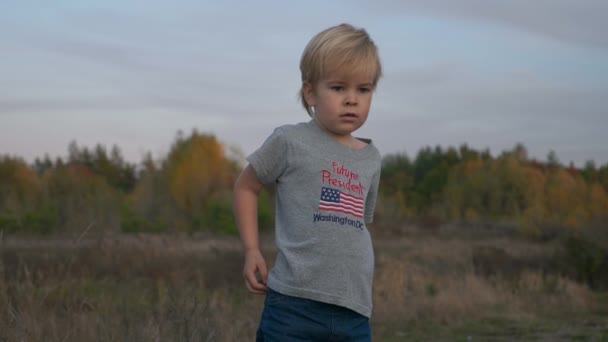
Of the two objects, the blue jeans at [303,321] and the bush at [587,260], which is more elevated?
the blue jeans at [303,321]

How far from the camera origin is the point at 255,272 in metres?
2.78

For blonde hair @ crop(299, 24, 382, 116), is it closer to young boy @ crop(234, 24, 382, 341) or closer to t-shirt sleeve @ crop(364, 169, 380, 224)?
young boy @ crop(234, 24, 382, 341)

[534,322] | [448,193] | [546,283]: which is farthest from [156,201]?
[534,322]

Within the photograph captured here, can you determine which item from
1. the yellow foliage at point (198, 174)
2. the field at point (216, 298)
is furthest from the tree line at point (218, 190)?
the field at point (216, 298)

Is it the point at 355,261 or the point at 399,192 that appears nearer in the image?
the point at 355,261

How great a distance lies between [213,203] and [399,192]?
2839cm

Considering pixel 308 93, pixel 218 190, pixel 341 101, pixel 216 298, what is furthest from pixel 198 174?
pixel 341 101

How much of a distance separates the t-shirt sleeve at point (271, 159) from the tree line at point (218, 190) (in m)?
25.9

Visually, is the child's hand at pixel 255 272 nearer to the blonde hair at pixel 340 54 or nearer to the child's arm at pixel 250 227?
the child's arm at pixel 250 227

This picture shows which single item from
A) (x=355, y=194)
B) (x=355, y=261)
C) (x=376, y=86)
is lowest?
(x=355, y=261)

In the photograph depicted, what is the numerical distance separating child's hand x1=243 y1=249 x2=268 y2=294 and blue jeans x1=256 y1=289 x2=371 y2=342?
41 mm

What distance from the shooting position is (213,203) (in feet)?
153

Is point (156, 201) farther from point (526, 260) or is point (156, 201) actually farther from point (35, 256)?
point (35, 256)

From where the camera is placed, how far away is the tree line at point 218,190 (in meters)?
39.2
